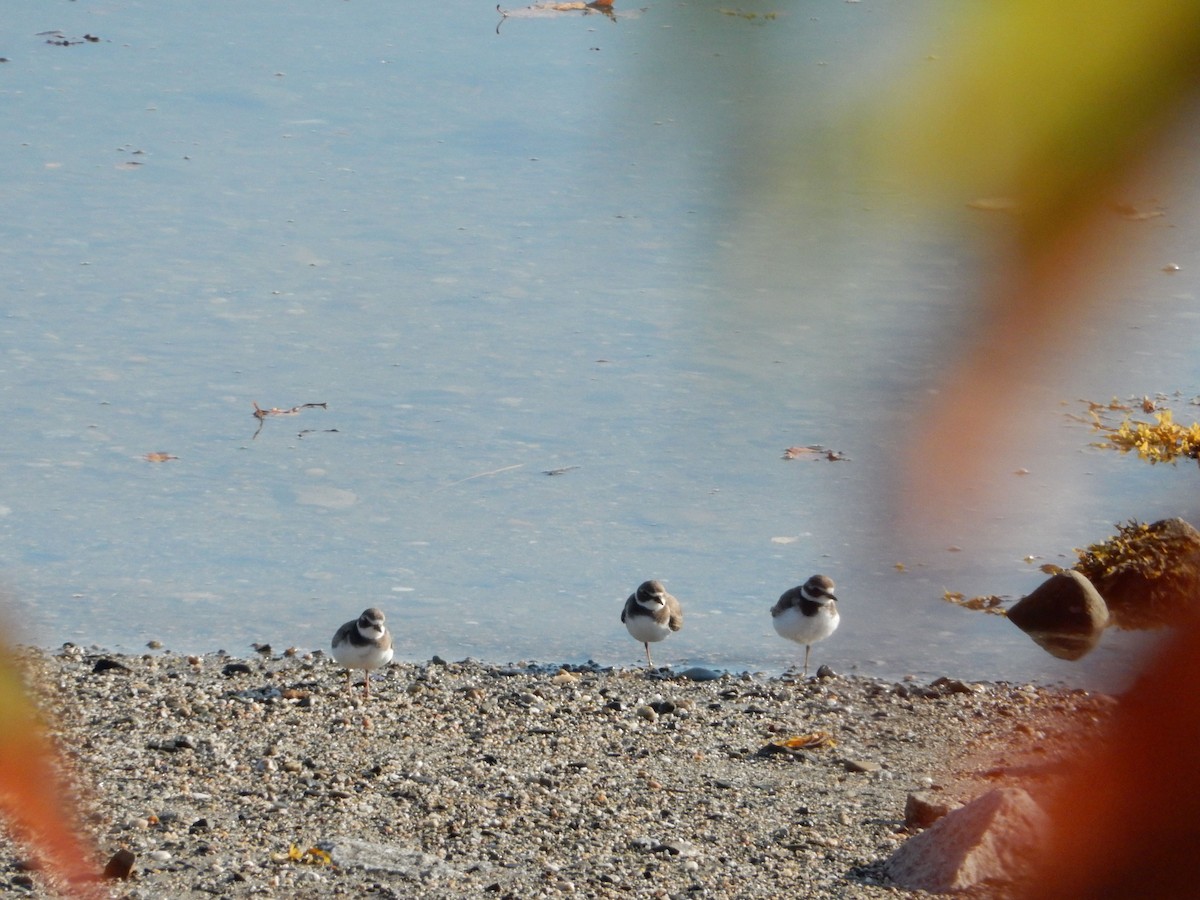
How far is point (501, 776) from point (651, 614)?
97cm

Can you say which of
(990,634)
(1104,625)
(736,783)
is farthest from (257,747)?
(1104,625)

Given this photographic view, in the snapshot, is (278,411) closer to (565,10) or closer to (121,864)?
(121,864)

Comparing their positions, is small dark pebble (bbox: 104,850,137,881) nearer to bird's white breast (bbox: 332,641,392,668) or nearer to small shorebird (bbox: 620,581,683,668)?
bird's white breast (bbox: 332,641,392,668)

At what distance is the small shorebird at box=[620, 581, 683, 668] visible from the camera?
4.94m

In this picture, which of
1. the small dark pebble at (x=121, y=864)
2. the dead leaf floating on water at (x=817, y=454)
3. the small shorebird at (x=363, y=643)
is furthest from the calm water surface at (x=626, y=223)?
the small shorebird at (x=363, y=643)

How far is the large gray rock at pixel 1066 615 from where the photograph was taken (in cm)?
119

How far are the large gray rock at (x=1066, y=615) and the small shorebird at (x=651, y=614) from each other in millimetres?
1529

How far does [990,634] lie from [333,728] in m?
2.00

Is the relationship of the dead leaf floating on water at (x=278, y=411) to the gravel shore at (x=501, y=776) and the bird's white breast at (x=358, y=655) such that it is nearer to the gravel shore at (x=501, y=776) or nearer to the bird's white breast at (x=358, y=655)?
the gravel shore at (x=501, y=776)

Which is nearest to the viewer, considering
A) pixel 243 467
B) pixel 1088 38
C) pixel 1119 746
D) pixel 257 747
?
pixel 1088 38

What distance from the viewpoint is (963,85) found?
0.73m

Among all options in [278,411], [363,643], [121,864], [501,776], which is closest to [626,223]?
[121,864]

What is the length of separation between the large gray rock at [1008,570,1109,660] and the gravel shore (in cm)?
22

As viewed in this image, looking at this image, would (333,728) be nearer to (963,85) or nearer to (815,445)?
(815,445)
